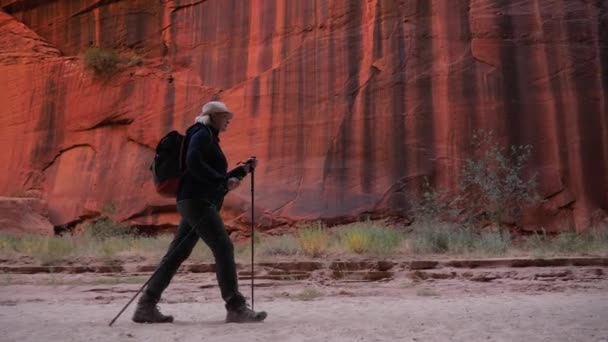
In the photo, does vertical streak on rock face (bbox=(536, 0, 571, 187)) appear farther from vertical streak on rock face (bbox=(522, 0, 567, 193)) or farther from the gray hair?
the gray hair

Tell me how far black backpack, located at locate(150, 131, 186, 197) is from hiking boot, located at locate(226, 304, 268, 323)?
1.00 m

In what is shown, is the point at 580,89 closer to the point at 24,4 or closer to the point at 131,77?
the point at 131,77

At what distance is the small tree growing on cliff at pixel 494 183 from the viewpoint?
37.3 feet

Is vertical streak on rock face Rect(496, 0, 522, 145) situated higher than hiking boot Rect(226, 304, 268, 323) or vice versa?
vertical streak on rock face Rect(496, 0, 522, 145)

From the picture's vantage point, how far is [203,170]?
4.41 m

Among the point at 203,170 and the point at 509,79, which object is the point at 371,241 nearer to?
the point at 509,79

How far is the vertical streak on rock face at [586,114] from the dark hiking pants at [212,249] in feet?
31.0

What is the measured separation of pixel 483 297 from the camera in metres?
6.30

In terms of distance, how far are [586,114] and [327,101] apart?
524 cm

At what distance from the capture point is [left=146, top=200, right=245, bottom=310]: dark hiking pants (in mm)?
4457

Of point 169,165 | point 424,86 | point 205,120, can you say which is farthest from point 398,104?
point 169,165

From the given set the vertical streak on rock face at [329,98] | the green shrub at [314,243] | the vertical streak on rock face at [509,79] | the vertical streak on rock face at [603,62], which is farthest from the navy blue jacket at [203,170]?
the vertical streak on rock face at [603,62]

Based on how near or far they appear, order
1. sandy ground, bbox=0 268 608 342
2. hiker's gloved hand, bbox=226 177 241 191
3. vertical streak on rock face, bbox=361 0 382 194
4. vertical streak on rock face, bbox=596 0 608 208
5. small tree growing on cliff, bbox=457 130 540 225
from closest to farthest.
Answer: sandy ground, bbox=0 268 608 342
hiker's gloved hand, bbox=226 177 241 191
small tree growing on cliff, bbox=457 130 540 225
vertical streak on rock face, bbox=596 0 608 208
vertical streak on rock face, bbox=361 0 382 194

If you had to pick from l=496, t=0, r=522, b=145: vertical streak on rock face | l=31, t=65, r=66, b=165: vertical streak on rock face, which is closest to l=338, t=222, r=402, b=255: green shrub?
l=496, t=0, r=522, b=145: vertical streak on rock face
